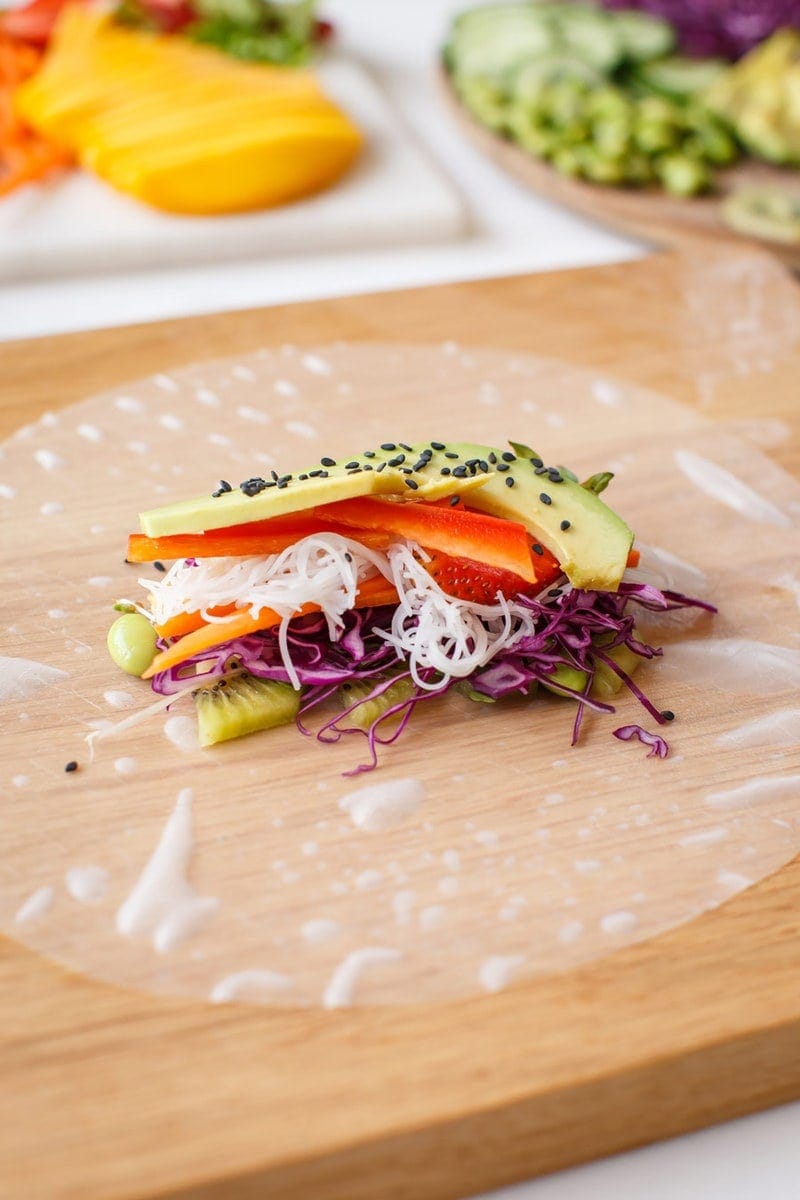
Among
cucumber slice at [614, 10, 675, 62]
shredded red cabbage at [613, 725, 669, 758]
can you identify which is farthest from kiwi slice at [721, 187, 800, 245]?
shredded red cabbage at [613, 725, 669, 758]

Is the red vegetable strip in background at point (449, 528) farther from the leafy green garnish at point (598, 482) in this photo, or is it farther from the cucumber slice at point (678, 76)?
the cucumber slice at point (678, 76)

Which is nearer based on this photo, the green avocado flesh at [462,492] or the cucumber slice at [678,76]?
the green avocado flesh at [462,492]

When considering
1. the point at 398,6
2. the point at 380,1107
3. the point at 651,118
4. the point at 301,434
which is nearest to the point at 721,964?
the point at 380,1107

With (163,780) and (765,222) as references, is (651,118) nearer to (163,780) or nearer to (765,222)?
(765,222)

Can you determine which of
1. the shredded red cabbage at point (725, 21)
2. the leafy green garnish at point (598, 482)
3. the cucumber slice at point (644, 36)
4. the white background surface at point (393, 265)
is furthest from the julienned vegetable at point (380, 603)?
the shredded red cabbage at point (725, 21)

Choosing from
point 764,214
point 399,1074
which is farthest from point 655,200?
point 399,1074

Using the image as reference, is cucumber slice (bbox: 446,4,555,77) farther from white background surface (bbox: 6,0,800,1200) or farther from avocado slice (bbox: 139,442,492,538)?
avocado slice (bbox: 139,442,492,538)
